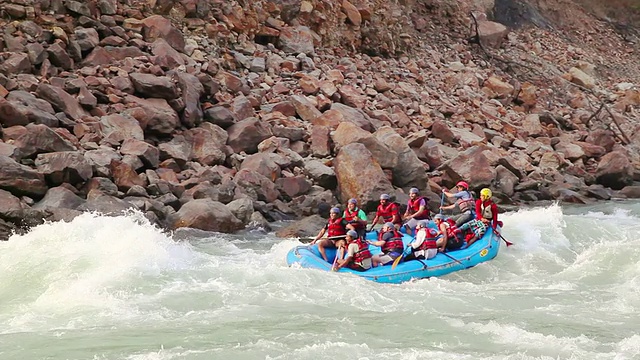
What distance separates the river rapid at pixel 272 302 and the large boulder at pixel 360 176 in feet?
8.87

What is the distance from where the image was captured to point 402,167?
16.7 m

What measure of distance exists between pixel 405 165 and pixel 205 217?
5.15 metres

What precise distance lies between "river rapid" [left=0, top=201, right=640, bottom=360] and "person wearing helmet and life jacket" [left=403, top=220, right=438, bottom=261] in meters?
0.43

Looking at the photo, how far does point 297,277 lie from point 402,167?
6854mm

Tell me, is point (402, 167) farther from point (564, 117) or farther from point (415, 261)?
point (564, 117)

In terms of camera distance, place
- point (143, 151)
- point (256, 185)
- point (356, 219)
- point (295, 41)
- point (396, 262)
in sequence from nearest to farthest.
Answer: point (396, 262)
point (356, 219)
point (143, 151)
point (256, 185)
point (295, 41)

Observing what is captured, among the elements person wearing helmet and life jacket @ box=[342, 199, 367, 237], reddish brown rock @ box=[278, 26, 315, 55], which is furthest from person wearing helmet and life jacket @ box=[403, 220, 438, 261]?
reddish brown rock @ box=[278, 26, 315, 55]

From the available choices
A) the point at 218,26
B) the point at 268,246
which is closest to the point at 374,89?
the point at 218,26

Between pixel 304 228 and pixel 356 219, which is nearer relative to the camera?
pixel 356 219

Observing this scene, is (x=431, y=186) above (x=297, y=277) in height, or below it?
below

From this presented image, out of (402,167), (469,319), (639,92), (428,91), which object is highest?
(469,319)

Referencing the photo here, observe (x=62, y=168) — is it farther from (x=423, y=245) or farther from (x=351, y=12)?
(x=351, y=12)

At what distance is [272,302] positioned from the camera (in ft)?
30.2

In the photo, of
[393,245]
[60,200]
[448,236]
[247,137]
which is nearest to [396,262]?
[393,245]
